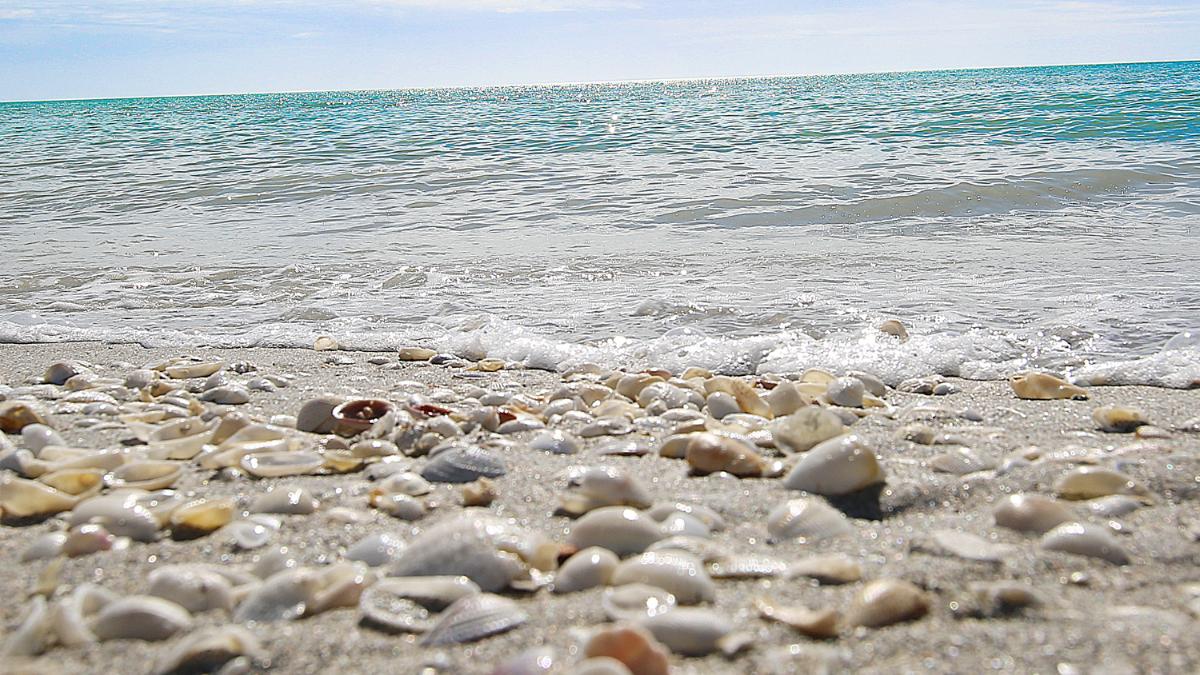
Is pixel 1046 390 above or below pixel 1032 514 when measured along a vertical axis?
below

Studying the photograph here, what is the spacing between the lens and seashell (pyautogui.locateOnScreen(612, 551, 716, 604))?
1.27m

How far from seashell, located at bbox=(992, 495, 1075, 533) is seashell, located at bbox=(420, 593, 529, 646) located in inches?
32.7

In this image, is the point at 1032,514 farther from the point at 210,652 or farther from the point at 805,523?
the point at 210,652

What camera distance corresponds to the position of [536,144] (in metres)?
12.9

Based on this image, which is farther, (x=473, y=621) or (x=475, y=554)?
(x=475, y=554)

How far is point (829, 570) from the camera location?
1.35m

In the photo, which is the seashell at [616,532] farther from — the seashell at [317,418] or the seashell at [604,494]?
the seashell at [317,418]

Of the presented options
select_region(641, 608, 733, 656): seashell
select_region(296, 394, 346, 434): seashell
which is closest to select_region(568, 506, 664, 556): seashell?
select_region(641, 608, 733, 656): seashell

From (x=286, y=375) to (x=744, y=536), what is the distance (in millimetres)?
2107

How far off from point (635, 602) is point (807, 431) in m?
0.92

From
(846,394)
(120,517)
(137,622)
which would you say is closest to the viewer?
(137,622)

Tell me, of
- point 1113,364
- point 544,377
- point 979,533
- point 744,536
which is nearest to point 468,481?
point 744,536

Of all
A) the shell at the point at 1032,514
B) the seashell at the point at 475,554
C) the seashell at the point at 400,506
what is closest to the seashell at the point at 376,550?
the seashell at the point at 475,554

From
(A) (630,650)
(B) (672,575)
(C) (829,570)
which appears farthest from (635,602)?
(C) (829,570)
